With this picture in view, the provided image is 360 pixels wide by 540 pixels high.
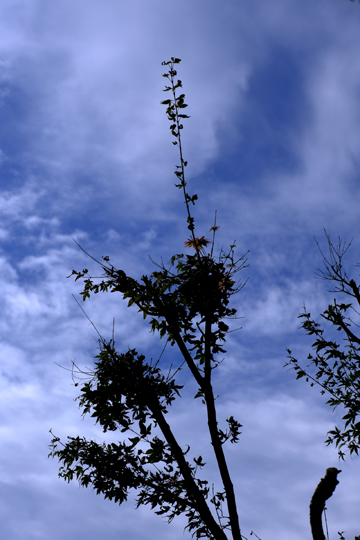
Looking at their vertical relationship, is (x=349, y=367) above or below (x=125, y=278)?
below

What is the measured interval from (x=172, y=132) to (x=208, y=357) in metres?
3.81

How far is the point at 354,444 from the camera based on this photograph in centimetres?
782

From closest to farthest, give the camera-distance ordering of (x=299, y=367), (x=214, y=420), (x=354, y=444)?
1. (x=214, y=420)
2. (x=354, y=444)
3. (x=299, y=367)

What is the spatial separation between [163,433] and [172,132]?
4.94 metres

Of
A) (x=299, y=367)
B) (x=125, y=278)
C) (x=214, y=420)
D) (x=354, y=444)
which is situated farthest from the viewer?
(x=299, y=367)

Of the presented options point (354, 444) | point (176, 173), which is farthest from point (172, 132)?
point (354, 444)

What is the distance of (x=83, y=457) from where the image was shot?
293 inches

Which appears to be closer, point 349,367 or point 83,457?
point 83,457

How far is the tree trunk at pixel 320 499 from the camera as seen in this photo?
20.8ft

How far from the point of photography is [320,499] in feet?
21.0

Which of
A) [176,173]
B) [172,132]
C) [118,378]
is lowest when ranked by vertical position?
[118,378]

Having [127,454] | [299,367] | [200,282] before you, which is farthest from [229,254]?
[127,454]

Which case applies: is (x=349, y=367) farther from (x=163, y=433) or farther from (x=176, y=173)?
(x=176, y=173)

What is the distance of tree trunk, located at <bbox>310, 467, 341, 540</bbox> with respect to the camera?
20.8 feet
